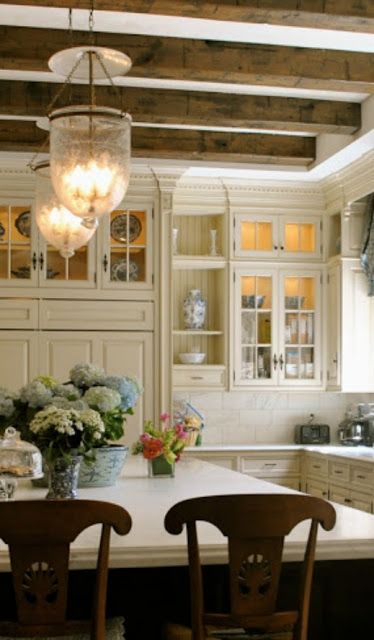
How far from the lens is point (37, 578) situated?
2.12 m

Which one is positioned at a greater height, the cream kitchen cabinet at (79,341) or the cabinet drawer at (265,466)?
the cream kitchen cabinet at (79,341)

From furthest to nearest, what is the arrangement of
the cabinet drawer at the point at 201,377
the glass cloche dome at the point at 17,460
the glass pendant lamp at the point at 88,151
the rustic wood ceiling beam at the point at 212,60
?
the cabinet drawer at the point at 201,377
the rustic wood ceiling beam at the point at 212,60
the glass pendant lamp at the point at 88,151
the glass cloche dome at the point at 17,460

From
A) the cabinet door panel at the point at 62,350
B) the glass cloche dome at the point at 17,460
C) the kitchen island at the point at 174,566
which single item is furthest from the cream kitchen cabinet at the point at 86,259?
the kitchen island at the point at 174,566

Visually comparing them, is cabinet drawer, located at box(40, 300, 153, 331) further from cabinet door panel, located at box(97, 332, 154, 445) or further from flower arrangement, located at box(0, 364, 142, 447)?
flower arrangement, located at box(0, 364, 142, 447)

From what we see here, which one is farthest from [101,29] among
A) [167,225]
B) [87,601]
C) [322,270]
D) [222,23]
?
[322,270]

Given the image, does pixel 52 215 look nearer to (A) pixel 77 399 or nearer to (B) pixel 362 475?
(A) pixel 77 399

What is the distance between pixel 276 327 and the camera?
7.23m

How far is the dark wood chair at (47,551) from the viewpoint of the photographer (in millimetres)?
2080

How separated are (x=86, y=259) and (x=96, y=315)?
1.31ft

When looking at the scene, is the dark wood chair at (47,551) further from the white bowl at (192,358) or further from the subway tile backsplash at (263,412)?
the subway tile backsplash at (263,412)

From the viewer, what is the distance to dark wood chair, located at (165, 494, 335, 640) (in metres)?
2.16

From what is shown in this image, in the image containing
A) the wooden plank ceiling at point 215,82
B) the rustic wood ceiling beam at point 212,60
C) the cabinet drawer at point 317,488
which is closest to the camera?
the wooden plank ceiling at point 215,82

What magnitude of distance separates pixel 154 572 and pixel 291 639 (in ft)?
1.49

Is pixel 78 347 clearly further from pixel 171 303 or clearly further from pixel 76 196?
pixel 76 196
